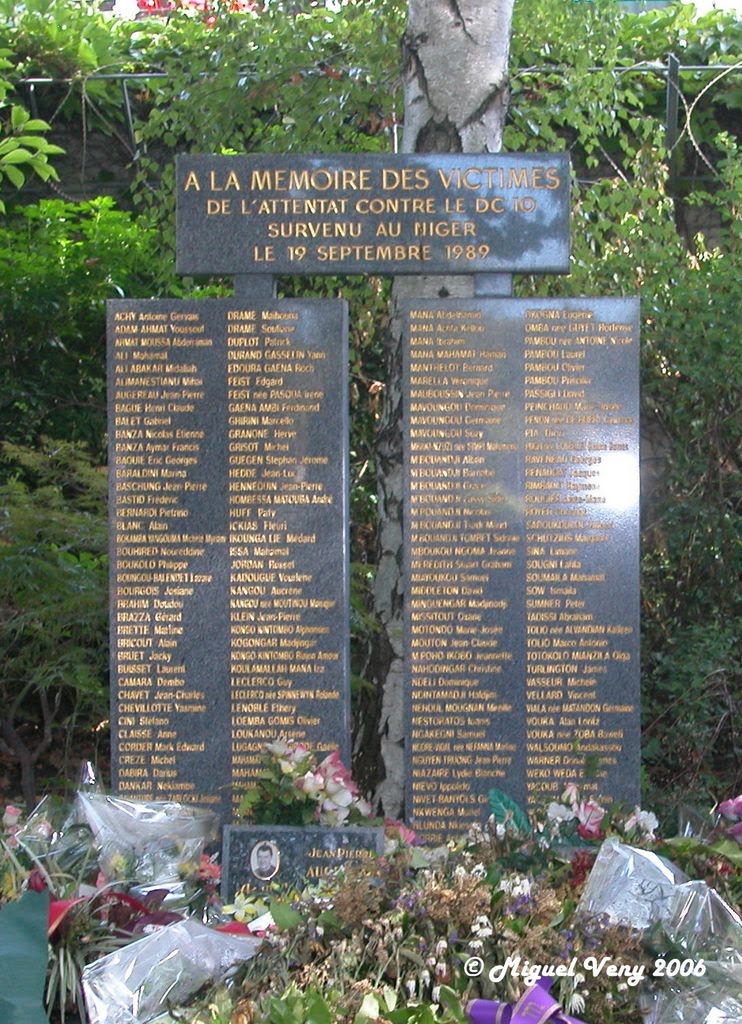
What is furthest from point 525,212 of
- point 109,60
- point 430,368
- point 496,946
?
point 109,60

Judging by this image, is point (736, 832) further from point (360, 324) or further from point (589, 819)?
point (360, 324)

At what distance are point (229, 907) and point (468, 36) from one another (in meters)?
4.10

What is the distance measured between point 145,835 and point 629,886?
1664 millimetres

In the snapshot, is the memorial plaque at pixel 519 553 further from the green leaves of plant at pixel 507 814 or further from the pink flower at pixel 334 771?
the green leaves of plant at pixel 507 814

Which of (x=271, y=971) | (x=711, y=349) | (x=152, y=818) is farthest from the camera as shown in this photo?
(x=711, y=349)

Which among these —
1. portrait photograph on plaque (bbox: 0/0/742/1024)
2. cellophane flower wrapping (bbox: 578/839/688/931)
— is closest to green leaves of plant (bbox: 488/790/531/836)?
portrait photograph on plaque (bbox: 0/0/742/1024)

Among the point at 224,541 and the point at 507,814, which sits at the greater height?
the point at 224,541

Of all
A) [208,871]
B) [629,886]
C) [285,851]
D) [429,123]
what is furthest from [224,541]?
[629,886]

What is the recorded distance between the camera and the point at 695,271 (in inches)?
318

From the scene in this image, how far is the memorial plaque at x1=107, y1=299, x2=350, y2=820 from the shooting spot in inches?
218

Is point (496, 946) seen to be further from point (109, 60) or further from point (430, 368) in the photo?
point (109, 60)

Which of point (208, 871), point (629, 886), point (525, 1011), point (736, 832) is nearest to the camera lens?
point (525, 1011)

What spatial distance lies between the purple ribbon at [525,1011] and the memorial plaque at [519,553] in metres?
2.65

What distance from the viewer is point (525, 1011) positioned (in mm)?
2826
